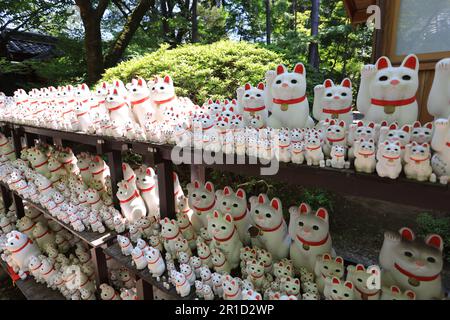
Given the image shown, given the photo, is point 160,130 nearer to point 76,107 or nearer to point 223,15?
point 76,107

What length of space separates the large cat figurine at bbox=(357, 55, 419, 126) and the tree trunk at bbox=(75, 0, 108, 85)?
687 centimetres

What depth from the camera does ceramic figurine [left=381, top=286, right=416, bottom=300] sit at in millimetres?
1432

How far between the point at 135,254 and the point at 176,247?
29cm

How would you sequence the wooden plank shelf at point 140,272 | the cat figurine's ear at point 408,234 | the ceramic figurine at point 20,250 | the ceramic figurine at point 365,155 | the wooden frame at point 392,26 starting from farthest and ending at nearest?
the ceramic figurine at point 20,250, the wooden frame at point 392,26, the wooden plank shelf at point 140,272, the cat figurine's ear at point 408,234, the ceramic figurine at point 365,155

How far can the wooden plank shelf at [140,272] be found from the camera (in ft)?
6.16

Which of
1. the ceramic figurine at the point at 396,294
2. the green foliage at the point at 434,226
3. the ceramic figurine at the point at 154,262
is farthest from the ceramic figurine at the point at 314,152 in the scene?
the green foliage at the point at 434,226

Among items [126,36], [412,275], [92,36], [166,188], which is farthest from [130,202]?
[126,36]

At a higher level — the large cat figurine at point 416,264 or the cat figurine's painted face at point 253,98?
the cat figurine's painted face at point 253,98

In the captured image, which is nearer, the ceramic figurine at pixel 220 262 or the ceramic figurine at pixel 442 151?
the ceramic figurine at pixel 442 151

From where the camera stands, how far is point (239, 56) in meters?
4.47

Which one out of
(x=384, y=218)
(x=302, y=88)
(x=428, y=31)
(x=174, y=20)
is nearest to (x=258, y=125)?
(x=302, y=88)

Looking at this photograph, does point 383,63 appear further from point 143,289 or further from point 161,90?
point 143,289

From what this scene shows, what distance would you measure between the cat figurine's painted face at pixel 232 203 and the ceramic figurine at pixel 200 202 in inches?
4.8

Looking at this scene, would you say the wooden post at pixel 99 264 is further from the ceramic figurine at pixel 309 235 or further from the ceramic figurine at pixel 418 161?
the ceramic figurine at pixel 418 161
